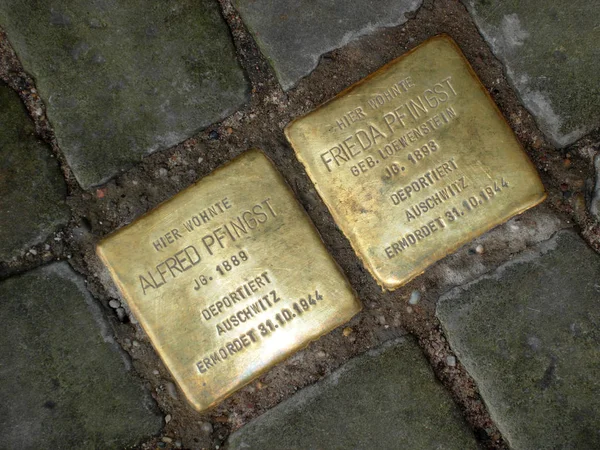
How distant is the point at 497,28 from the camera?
3.31 feet

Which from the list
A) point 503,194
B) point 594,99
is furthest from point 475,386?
point 594,99

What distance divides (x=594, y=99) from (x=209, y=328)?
868 mm

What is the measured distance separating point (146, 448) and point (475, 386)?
66 centimetres

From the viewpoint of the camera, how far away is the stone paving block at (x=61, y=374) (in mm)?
986

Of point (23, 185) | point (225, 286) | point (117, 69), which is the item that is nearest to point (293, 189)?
point (225, 286)

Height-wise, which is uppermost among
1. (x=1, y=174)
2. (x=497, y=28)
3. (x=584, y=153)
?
(x=1, y=174)

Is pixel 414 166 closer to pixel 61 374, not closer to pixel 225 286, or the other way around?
pixel 225 286

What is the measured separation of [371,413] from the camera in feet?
3.20

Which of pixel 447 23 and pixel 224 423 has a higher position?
pixel 447 23

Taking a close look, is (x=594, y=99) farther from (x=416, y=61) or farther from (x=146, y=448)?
(x=146, y=448)

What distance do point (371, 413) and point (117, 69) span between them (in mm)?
832

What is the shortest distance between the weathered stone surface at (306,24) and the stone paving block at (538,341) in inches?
21.2

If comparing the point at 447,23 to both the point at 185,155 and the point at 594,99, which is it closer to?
the point at 594,99

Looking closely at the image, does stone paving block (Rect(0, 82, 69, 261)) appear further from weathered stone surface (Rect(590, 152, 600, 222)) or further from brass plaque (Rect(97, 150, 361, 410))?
weathered stone surface (Rect(590, 152, 600, 222))
